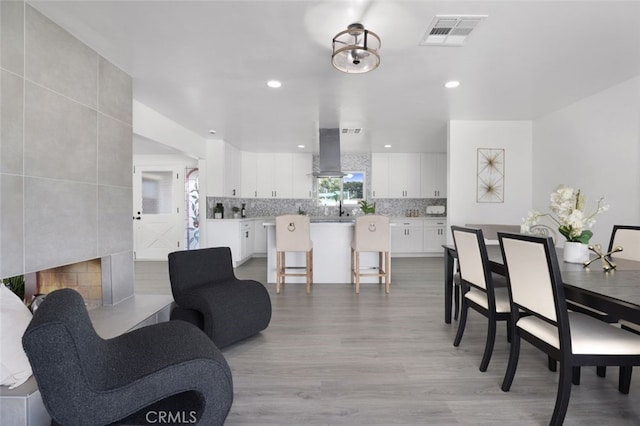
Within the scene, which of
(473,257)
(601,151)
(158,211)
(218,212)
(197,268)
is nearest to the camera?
(473,257)

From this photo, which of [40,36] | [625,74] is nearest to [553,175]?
[625,74]

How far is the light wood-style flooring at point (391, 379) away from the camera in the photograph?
166cm

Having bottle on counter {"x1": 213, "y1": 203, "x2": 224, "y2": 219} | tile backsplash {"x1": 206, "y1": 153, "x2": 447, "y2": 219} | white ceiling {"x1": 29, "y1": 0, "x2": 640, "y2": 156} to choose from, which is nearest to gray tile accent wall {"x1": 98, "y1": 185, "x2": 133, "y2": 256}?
white ceiling {"x1": 29, "y1": 0, "x2": 640, "y2": 156}

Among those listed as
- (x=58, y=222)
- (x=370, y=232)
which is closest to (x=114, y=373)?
(x=58, y=222)

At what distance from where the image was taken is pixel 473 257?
228 cm

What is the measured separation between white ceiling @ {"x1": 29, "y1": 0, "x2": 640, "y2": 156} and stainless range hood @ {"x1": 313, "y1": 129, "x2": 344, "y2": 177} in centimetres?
59

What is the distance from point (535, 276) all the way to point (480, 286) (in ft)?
2.08

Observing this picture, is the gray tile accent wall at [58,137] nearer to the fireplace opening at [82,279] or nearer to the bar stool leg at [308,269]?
the fireplace opening at [82,279]

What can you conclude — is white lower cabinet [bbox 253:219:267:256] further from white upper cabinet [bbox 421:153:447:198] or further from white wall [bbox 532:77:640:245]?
white wall [bbox 532:77:640:245]

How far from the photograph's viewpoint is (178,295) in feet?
8.01

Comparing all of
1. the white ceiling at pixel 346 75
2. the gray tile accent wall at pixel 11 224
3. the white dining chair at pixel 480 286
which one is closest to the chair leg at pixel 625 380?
the white dining chair at pixel 480 286

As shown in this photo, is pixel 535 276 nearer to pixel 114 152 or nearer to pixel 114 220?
pixel 114 220

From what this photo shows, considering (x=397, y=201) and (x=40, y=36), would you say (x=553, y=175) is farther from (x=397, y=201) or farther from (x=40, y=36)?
(x=40, y=36)

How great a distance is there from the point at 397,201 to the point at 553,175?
3554 mm
